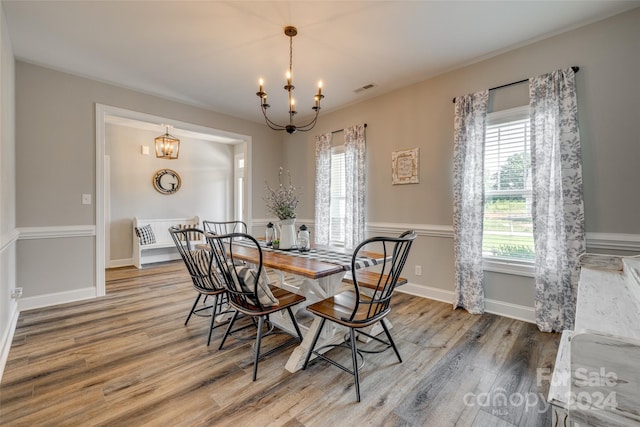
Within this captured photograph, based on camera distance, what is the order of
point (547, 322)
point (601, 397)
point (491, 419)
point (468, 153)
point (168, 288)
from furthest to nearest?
point (168, 288) < point (468, 153) < point (547, 322) < point (491, 419) < point (601, 397)

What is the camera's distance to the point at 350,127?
413cm

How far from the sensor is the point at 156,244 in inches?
205

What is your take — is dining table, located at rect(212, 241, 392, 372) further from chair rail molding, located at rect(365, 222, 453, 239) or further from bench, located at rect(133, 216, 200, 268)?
bench, located at rect(133, 216, 200, 268)

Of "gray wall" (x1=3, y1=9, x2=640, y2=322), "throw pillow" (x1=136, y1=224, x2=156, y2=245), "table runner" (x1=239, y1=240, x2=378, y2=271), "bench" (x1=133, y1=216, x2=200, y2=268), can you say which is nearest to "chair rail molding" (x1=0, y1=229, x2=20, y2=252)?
"gray wall" (x1=3, y1=9, x2=640, y2=322)

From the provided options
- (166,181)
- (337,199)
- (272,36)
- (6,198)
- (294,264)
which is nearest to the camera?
(294,264)

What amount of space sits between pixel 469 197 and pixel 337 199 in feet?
6.66

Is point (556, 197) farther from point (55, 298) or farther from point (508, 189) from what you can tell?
point (55, 298)

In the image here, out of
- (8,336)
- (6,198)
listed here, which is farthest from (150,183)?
(8,336)

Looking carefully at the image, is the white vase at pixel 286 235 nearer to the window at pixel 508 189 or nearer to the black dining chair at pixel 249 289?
the black dining chair at pixel 249 289

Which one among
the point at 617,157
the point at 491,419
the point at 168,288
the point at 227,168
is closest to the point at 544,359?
the point at 491,419

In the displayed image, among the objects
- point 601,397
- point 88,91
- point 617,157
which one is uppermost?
point 88,91

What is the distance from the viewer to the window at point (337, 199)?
14.3ft

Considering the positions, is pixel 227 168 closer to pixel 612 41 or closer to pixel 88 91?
pixel 88 91

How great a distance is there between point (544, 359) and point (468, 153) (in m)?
1.92
